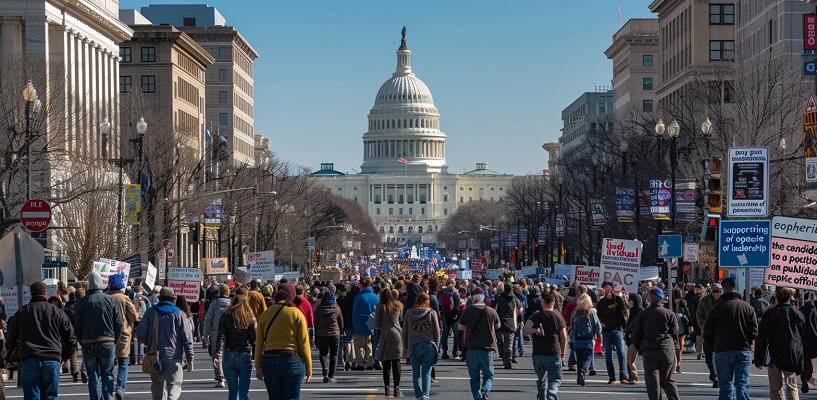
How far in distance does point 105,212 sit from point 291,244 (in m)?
36.1

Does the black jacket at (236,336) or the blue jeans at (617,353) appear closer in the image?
the black jacket at (236,336)

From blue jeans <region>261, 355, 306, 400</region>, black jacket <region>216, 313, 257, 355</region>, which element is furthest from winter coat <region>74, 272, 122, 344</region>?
blue jeans <region>261, 355, 306, 400</region>

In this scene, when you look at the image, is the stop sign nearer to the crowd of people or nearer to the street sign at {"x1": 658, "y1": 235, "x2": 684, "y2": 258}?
the crowd of people

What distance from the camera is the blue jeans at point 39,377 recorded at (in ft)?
46.4

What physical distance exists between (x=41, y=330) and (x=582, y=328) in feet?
30.4

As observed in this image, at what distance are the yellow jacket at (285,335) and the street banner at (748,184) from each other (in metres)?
10.0

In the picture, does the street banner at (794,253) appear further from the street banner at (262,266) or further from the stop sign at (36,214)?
the street banner at (262,266)

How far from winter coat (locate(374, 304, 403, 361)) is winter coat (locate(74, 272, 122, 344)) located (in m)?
3.85

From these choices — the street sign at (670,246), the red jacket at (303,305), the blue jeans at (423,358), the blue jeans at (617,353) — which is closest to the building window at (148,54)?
the street sign at (670,246)

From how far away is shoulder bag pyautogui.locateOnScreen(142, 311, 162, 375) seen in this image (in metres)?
14.7

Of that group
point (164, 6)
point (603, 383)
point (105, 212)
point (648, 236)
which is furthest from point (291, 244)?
point (603, 383)

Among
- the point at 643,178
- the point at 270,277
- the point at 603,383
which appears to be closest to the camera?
the point at 603,383

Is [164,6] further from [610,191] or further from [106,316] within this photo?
[106,316]

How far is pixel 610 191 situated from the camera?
62.6 m
